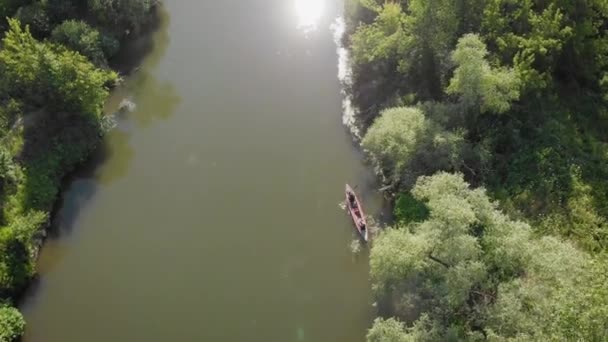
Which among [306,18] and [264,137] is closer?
[264,137]

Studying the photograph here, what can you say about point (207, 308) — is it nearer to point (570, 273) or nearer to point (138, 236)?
point (138, 236)

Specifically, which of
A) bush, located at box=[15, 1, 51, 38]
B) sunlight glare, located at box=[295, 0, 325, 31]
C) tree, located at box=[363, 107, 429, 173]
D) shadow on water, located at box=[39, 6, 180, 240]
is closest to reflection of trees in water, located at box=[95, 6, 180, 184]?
shadow on water, located at box=[39, 6, 180, 240]

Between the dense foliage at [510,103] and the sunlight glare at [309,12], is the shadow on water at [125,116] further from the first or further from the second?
the dense foliage at [510,103]

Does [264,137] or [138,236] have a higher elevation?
[264,137]

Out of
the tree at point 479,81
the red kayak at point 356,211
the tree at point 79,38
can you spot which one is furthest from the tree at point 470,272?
the tree at point 79,38

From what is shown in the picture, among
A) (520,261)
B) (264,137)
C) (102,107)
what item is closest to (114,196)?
(102,107)

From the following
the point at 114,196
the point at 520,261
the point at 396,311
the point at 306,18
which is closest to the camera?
the point at 520,261

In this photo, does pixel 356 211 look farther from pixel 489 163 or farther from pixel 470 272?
pixel 470 272
